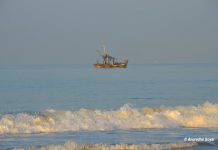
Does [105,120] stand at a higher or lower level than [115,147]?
higher

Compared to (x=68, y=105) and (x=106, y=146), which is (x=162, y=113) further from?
(x=68, y=105)

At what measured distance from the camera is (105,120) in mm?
20516

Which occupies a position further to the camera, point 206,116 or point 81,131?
point 206,116

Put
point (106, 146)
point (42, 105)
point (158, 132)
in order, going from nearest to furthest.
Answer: point (106, 146) < point (158, 132) < point (42, 105)

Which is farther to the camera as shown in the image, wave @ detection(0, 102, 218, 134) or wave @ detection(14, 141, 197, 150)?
wave @ detection(0, 102, 218, 134)

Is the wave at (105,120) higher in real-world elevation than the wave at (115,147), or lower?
higher

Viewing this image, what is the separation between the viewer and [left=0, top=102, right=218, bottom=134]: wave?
19.2m

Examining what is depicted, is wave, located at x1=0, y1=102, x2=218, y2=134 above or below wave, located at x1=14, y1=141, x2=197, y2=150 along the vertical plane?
above

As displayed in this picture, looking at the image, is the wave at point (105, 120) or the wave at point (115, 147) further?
the wave at point (105, 120)

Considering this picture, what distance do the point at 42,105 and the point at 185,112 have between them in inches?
499

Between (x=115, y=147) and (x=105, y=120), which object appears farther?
(x=105, y=120)

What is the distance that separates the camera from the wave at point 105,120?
1923 cm

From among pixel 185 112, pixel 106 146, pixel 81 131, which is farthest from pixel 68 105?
pixel 106 146

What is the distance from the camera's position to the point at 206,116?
69.8 feet
